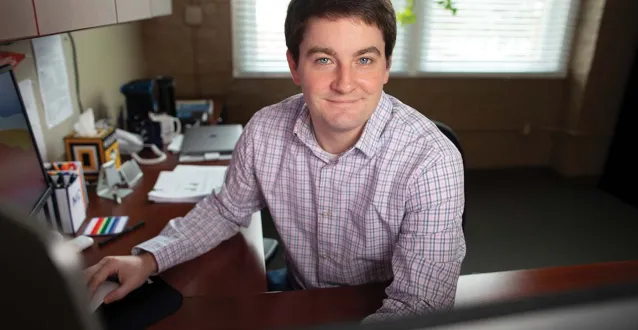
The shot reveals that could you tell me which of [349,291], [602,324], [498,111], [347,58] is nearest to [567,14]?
[498,111]

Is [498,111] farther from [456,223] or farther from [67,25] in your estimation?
[67,25]

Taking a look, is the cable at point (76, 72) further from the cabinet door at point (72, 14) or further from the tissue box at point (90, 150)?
the cabinet door at point (72, 14)

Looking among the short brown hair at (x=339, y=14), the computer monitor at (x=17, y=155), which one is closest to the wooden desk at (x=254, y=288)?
the computer monitor at (x=17, y=155)

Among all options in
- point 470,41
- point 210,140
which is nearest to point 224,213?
point 210,140

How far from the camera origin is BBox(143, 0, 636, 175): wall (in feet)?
11.2

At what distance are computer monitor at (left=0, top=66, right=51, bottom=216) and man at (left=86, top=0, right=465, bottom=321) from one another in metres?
0.27

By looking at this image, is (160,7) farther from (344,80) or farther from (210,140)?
(344,80)

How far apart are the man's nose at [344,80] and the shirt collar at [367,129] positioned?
11 centimetres

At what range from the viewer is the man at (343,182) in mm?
1035

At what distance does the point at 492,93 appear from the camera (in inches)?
151

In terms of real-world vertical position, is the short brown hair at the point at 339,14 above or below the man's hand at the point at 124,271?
above

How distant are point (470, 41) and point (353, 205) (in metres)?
2.99

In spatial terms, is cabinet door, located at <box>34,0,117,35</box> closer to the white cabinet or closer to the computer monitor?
the white cabinet

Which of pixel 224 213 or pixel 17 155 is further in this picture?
pixel 224 213
